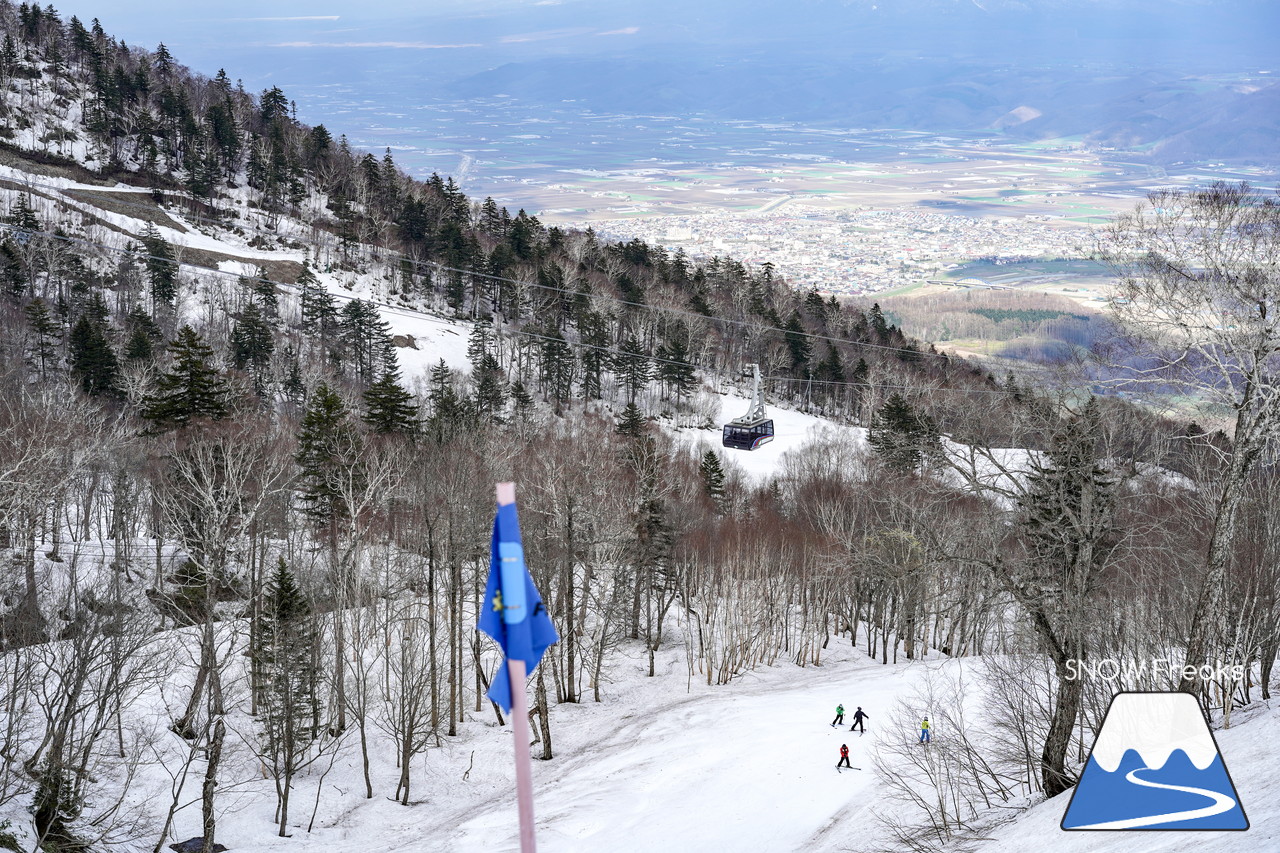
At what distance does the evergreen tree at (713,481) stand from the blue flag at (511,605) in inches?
1998

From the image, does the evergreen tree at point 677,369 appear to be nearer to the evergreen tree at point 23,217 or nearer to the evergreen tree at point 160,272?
the evergreen tree at point 160,272

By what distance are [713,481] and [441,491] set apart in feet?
94.3

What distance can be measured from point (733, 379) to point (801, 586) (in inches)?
1992

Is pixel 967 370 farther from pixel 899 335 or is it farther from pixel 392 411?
pixel 392 411

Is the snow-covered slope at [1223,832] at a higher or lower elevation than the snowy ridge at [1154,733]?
lower

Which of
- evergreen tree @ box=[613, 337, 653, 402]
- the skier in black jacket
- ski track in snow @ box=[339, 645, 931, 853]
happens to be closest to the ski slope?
ski track in snow @ box=[339, 645, 931, 853]

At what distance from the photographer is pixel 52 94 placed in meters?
114

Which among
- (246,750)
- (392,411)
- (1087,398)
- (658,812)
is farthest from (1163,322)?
(392,411)

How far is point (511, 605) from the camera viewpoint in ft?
17.9

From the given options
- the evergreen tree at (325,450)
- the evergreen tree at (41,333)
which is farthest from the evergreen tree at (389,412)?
the evergreen tree at (41,333)

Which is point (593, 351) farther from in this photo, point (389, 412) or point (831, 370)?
point (389, 412)

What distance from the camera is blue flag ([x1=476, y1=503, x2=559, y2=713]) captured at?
17.7 ft

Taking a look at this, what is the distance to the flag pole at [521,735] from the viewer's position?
5.28 metres

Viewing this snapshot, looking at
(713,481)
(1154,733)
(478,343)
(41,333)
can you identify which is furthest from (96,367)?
(1154,733)
